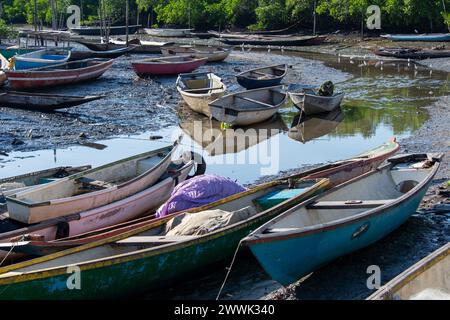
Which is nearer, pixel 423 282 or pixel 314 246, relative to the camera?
pixel 423 282

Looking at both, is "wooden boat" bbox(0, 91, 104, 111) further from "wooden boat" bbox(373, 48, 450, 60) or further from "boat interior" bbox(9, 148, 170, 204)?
"wooden boat" bbox(373, 48, 450, 60)

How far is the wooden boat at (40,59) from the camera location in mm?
28156

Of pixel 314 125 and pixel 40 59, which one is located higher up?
pixel 40 59

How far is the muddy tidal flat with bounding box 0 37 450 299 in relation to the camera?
933 cm

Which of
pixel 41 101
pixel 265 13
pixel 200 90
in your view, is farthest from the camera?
pixel 265 13

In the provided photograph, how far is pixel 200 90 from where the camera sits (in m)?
21.8

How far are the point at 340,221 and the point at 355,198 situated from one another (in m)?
2.24

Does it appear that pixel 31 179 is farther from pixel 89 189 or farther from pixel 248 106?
pixel 248 106

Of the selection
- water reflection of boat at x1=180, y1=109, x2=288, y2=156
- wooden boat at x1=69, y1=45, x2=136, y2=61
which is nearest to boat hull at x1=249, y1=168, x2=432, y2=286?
water reflection of boat at x1=180, y1=109, x2=288, y2=156

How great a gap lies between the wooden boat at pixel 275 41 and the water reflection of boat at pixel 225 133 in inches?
870

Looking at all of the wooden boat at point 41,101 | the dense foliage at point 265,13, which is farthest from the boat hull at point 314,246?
the dense foliage at point 265,13

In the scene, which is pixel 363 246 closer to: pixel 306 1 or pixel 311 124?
pixel 311 124

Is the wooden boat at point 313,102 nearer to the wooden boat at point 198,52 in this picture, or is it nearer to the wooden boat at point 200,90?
the wooden boat at point 200,90

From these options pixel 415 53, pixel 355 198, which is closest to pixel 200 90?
pixel 355 198
